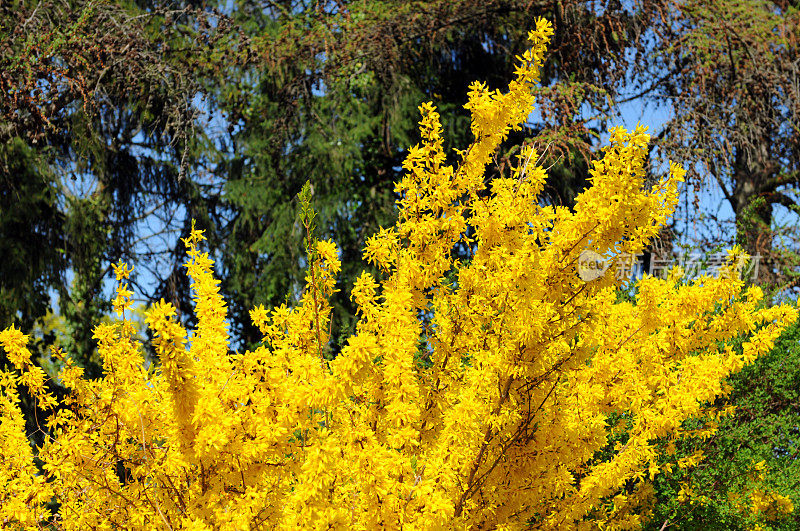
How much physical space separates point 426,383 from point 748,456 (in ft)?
13.7

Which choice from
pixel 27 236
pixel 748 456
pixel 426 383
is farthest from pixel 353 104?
pixel 426 383

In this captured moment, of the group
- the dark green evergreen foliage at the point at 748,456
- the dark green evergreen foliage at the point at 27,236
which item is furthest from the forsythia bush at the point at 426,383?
the dark green evergreen foliage at the point at 27,236

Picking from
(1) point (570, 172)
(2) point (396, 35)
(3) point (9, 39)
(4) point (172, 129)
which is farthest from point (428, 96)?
(3) point (9, 39)

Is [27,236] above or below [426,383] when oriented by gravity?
above

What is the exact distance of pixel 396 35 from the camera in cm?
1002

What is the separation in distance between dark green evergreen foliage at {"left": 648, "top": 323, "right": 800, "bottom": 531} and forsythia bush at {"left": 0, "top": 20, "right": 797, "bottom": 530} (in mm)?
2576

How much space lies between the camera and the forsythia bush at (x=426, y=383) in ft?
9.39

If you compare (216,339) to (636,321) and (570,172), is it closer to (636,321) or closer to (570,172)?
(636,321)

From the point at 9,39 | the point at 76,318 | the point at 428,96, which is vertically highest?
the point at 9,39

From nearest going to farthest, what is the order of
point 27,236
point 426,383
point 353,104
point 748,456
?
point 426,383
point 748,456
point 27,236
point 353,104

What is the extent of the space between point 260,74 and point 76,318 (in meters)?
3.78

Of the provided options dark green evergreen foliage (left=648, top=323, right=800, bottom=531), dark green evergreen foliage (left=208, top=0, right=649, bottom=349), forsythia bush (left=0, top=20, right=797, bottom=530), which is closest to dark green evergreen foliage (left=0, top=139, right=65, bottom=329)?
dark green evergreen foliage (left=208, top=0, right=649, bottom=349)

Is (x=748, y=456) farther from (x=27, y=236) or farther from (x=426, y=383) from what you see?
(x=27, y=236)

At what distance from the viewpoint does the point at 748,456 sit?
6.74 meters
